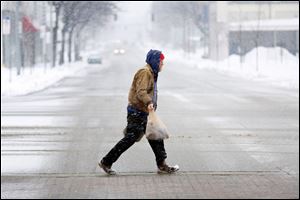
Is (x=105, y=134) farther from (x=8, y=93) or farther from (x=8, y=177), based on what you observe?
(x=8, y=93)

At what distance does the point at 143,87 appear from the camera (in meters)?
9.25

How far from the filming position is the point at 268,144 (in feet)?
43.0

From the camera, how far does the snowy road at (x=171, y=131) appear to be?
34.8 ft

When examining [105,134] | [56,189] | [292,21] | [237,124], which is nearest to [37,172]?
[56,189]

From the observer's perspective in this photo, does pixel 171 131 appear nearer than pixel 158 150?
No

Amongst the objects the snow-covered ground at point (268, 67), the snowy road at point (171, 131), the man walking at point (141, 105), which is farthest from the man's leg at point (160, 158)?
the snow-covered ground at point (268, 67)

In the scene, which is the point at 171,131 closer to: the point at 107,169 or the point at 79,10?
the point at 107,169

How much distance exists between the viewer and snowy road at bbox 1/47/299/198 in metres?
10.6

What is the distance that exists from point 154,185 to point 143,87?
1.31 m

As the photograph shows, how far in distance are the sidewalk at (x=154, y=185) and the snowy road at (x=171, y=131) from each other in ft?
1.48

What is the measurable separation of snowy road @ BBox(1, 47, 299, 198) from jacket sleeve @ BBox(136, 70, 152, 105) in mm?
1291

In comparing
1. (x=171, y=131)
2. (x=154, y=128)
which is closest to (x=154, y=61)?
(x=154, y=128)

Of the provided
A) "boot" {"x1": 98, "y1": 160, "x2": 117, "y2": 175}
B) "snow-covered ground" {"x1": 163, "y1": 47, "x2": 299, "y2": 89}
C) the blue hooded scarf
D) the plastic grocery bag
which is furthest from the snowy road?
"snow-covered ground" {"x1": 163, "y1": 47, "x2": 299, "y2": 89}

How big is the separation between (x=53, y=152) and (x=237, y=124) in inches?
236
